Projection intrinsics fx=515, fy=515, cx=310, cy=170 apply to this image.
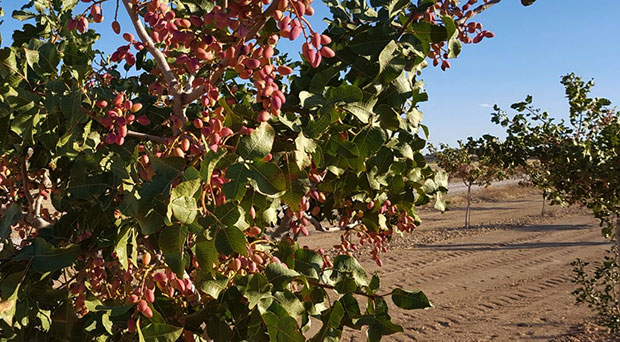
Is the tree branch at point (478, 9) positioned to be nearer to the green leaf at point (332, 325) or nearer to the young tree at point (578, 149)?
the green leaf at point (332, 325)

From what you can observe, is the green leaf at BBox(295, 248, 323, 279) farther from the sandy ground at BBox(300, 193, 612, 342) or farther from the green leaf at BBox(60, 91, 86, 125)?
the sandy ground at BBox(300, 193, 612, 342)

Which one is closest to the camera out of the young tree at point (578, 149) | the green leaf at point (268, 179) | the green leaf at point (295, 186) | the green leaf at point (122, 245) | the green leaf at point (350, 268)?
the green leaf at point (268, 179)

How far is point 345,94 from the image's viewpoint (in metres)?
1.48

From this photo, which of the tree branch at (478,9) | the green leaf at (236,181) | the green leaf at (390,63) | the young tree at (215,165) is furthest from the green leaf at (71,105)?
the tree branch at (478,9)

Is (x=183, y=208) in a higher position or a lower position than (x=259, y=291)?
higher

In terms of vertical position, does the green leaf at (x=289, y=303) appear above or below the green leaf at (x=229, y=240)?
below

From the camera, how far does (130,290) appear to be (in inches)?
68.3

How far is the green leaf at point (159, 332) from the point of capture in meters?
1.41

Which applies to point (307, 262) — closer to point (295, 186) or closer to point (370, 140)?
→ point (295, 186)

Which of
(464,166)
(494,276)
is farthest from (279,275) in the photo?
(464,166)

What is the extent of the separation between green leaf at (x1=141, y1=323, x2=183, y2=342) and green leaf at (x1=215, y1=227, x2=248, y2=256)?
318mm

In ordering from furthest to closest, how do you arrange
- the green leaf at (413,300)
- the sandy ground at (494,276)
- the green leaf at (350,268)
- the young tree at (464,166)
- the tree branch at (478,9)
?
the young tree at (464,166) < the sandy ground at (494,276) < the tree branch at (478,9) < the green leaf at (350,268) < the green leaf at (413,300)

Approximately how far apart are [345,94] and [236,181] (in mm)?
462

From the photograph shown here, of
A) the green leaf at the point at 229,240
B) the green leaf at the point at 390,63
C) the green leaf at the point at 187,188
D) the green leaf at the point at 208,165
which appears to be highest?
the green leaf at the point at 390,63
